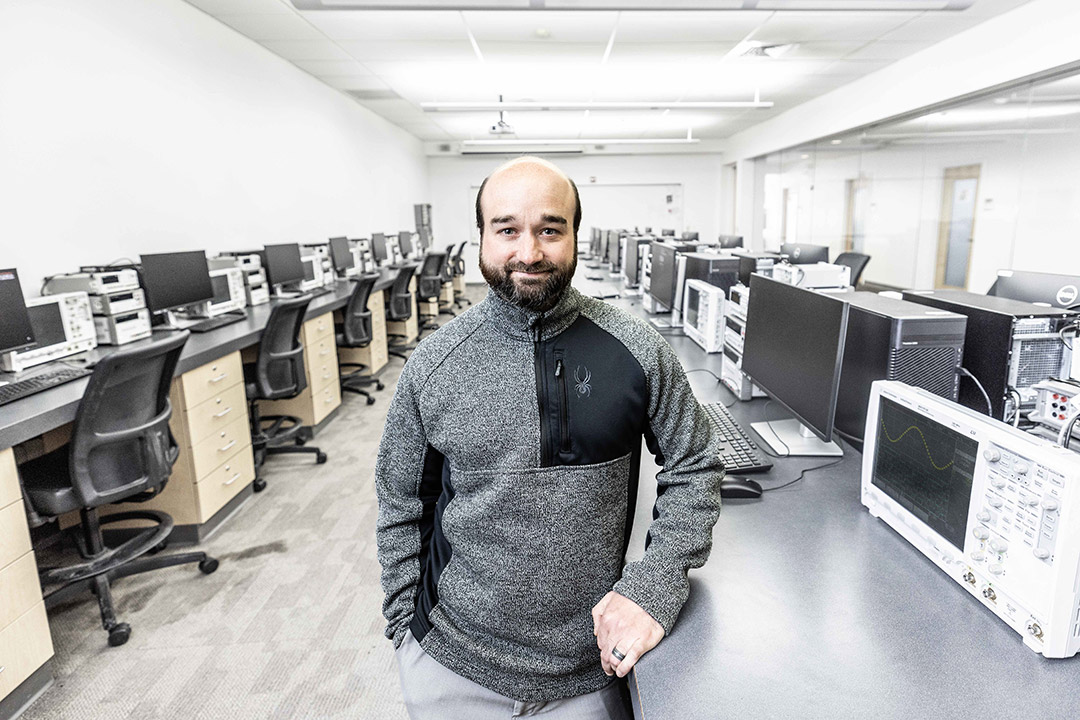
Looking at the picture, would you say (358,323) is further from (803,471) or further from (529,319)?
(529,319)

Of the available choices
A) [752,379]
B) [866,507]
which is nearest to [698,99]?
[752,379]

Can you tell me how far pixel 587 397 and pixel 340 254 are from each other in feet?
17.1

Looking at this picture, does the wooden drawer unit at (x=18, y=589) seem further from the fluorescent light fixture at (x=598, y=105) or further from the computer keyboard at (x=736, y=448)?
the fluorescent light fixture at (x=598, y=105)

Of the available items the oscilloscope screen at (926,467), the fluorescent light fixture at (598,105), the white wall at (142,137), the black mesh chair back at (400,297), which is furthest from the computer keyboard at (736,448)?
the fluorescent light fixture at (598,105)

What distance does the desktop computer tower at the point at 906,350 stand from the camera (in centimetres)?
138

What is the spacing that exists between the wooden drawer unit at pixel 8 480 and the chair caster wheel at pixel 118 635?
569 millimetres

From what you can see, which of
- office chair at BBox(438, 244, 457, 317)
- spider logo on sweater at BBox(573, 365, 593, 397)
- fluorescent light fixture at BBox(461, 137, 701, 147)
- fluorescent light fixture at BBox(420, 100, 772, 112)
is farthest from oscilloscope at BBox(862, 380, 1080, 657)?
fluorescent light fixture at BBox(461, 137, 701, 147)

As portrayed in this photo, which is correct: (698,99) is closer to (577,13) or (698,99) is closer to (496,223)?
(577,13)

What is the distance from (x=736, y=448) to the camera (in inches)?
64.3

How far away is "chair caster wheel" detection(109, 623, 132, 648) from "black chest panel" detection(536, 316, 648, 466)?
187 centimetres

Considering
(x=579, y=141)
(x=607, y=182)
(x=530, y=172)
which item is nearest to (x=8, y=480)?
(x=530, y=172)

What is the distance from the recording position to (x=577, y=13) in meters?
4.14

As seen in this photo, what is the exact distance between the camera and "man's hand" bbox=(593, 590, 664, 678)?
2.91ft

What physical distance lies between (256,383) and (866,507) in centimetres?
285
